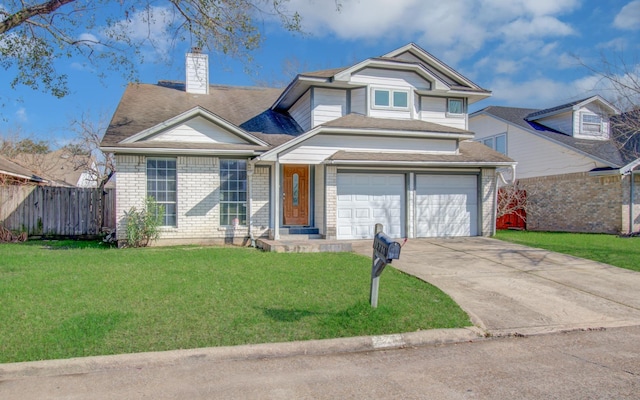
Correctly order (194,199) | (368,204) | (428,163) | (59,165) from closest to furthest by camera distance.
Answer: (194,199), (428,163), (368,204), (59,165)

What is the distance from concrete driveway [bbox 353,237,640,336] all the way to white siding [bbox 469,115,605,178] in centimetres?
1015

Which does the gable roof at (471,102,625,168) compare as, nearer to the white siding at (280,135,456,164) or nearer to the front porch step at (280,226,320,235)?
the white siding at (280,135,456,164)

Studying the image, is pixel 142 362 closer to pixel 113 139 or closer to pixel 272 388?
pixel 272 388

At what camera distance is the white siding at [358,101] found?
1536cm

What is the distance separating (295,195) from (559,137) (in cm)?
1482

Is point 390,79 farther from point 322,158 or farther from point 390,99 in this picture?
point 322,158

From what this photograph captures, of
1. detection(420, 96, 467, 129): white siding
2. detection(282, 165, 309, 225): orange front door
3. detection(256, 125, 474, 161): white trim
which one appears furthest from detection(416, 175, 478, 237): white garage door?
detection(282, 165, 309, 225): orange front door

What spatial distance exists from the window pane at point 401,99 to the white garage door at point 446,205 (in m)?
2.72

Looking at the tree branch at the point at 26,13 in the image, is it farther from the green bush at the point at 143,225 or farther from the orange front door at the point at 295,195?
the orange front door at the point at 295,195

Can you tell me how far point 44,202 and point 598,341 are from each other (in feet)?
55.1

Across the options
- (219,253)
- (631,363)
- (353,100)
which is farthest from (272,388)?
(353,100)

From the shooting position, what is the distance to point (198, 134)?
43.9 ft

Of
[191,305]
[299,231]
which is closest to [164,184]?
[299,231]

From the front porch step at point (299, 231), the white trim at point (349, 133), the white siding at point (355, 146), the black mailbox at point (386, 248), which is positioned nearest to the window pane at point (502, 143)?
the white trim at point (349, 133)
